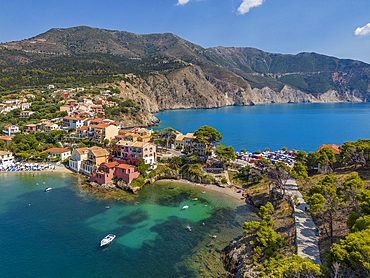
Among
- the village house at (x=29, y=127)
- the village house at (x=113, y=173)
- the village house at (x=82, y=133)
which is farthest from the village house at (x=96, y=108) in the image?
the village house at (x=113, y=173)

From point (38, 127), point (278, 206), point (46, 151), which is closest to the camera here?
point (278, 206)

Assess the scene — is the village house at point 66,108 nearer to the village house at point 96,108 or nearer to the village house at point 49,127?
the village house at point 96,108

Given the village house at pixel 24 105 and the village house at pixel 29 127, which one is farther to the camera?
the village house at pixel 24 105

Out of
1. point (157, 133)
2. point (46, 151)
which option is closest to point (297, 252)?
point (157, 133)

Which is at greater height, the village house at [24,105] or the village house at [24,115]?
the village house at [24,105]

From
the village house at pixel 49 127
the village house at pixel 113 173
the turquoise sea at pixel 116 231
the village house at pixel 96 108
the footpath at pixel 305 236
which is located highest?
the village house at pixel 96 108

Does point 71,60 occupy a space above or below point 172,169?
above

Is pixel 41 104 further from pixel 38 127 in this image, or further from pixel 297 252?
pixel 297 252
